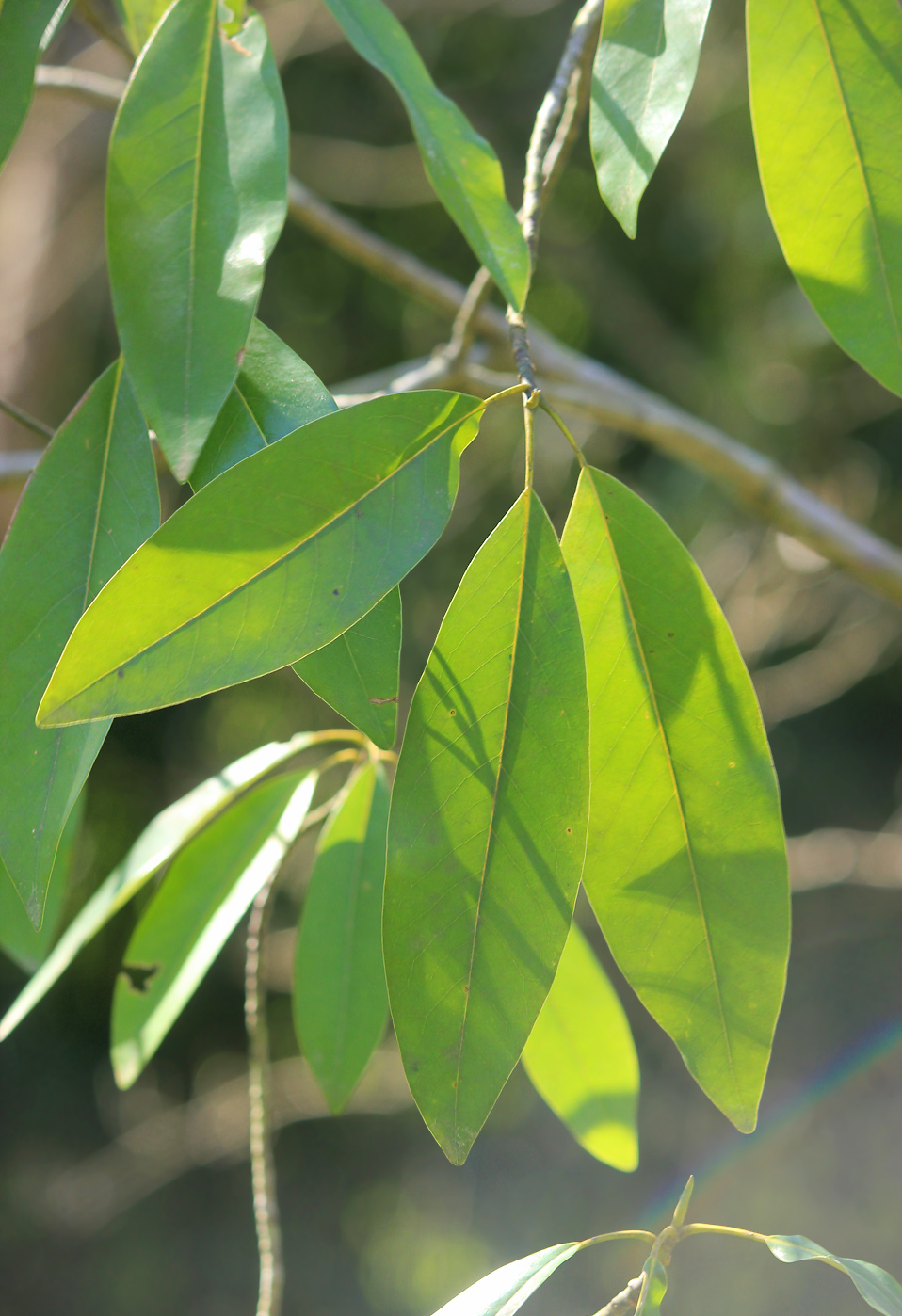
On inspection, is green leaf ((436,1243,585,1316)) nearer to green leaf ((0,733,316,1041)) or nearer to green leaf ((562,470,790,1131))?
green leaf ((562,470,790,1131))

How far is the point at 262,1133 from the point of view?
0.53 meters

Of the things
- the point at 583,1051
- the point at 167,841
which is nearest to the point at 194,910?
the point at 167,841

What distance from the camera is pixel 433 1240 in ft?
7.42

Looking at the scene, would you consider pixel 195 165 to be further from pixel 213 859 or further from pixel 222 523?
pixel 213 859

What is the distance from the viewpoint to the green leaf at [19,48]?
13.5 inches

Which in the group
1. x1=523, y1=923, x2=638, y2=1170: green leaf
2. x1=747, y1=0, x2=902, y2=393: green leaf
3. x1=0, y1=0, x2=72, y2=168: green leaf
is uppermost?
x1=0, y1=0, x2=72, y2=168: green leaf

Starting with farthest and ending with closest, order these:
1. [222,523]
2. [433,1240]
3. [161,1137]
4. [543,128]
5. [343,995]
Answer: [433,1240] < [161,1137] < [343,995] < [543,128] < [222,523]

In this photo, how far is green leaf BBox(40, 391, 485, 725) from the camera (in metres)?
0.26

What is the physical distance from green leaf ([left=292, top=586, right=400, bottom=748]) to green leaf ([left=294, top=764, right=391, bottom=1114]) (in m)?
0.27

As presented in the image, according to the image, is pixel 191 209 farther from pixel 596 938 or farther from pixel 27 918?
pixel 596 938

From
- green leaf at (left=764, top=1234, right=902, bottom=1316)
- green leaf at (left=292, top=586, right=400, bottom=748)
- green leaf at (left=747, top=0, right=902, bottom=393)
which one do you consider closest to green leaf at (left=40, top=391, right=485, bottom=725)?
green leaf at (left=292, top=586, right=400, bottom=748)

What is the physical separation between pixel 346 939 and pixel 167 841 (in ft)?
0.42

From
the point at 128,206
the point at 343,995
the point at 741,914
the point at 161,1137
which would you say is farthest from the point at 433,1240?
the point at 128,206

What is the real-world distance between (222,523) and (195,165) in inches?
5.5
